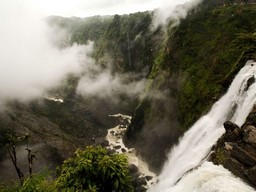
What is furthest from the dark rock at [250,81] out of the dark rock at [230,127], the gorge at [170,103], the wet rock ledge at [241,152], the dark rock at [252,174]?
the dark rock at [252,174]

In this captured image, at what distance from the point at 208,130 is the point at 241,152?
17.2 metres

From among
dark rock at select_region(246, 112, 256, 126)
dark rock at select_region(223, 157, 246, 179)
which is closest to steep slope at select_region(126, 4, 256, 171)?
dark rock at select_region(246, 112, 256, 126)

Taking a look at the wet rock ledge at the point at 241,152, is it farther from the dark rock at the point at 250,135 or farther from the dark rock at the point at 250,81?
the dark rock at the point at 250,81

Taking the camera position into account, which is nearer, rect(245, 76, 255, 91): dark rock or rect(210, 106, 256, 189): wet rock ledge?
rect(210, 106, 256, 189): wet rock ledge

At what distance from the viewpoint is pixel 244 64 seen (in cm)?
6003

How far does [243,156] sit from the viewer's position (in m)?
38.1

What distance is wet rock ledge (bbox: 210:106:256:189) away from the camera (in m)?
36.8

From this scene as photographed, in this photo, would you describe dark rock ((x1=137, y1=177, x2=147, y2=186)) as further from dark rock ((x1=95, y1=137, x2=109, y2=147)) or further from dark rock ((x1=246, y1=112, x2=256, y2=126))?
dark rock ((x1=95, y1=137, x2=109, y2=147))

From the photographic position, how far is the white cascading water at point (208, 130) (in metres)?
49.4

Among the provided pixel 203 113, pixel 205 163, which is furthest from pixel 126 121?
pixel 205 163

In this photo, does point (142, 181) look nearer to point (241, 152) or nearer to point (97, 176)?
point (241, 152)

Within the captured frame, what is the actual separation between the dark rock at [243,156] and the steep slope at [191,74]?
2353 centimetres

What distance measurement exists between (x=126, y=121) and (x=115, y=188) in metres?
86.5

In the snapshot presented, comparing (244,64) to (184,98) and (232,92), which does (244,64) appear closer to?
(232,92)
